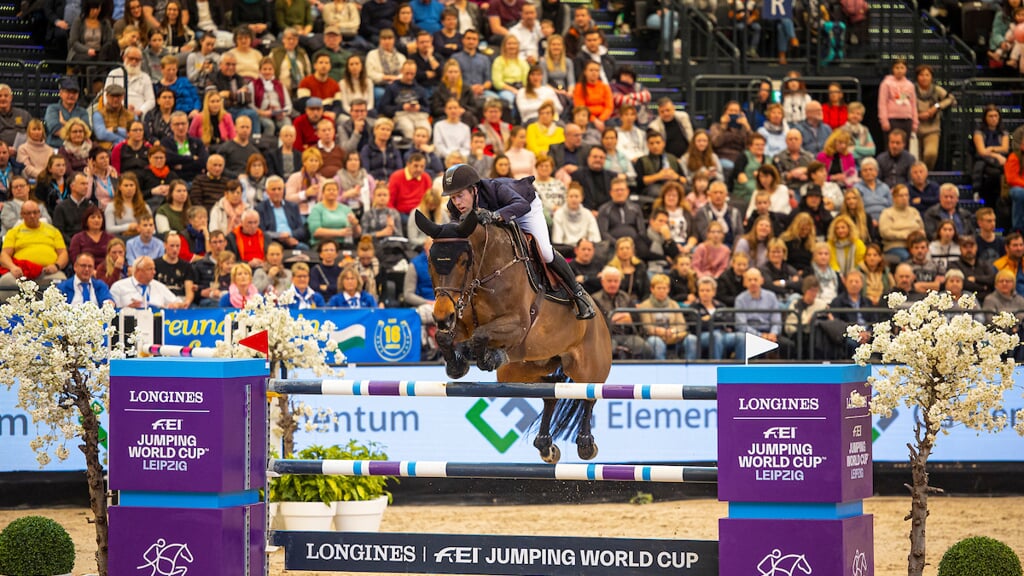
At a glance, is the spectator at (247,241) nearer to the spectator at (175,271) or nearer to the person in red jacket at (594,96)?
the spectator at (175,271)

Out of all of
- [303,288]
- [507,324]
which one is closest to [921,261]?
[303,288]

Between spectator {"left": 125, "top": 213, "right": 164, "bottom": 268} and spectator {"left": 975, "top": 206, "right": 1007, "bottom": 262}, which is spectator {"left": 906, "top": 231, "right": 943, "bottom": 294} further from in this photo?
spectator {"left": 125, "top": 213, "right": 164, "bottom": 268}

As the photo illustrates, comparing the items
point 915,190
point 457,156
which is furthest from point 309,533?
point 915,190

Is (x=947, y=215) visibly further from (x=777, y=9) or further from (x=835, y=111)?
(x=777, y=9)

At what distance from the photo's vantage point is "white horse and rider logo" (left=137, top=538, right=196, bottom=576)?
7270 millimetres

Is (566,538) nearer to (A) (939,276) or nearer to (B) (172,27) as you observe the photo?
(A) (939,276)

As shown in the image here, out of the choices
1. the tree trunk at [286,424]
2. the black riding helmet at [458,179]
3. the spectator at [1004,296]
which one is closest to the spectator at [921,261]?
the spectator at [1004,296]

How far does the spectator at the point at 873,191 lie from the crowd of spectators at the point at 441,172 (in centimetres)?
3

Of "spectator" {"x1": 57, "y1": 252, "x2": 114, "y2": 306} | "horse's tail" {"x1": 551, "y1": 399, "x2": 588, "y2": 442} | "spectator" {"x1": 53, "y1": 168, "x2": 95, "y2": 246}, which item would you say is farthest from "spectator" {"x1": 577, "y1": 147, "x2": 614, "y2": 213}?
"horse's tail" {"x1": 551, "y1": 399, "x2": 588, "y2": 442}

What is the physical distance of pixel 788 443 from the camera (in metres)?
6.82

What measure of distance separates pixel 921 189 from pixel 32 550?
11880 mm

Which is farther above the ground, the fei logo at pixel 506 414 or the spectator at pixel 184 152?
the spectator at pixel 184 152

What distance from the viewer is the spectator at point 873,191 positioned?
16.4m

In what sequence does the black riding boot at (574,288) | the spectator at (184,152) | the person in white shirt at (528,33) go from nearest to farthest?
1. the black riding boot at (574,288)
2. the spectator at (184,152)
3. the person in white shirt at (528,33)
